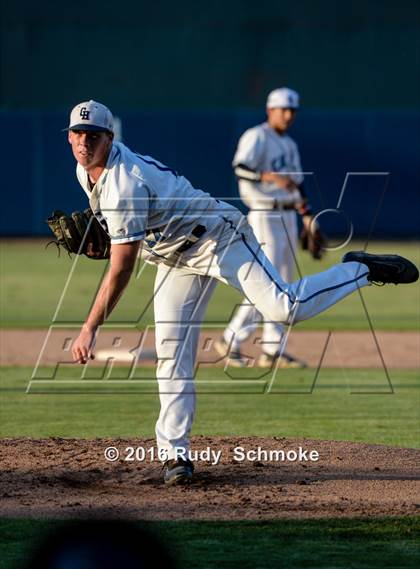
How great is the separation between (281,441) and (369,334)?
19.9 feet

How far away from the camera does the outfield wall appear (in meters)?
24.6

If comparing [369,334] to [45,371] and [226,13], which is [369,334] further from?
[226,13]

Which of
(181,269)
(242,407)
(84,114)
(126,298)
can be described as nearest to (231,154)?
(126,298)

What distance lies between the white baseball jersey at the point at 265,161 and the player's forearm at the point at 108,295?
542 centimetres

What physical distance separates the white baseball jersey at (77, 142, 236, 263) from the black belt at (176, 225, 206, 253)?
2cm

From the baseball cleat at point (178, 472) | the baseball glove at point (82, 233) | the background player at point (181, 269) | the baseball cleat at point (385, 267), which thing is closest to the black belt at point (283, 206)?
the baseball cleat at point (385, 267)

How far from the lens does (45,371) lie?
10391 millimetres

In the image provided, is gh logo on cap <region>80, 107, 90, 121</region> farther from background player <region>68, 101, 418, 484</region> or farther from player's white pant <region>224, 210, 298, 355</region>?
player's white pant <region>224, 210, 298, 355</region>

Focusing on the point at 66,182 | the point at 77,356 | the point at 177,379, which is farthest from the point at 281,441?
the point at 66,182

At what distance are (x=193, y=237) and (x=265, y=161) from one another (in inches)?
212

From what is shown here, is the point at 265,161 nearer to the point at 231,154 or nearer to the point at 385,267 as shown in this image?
the point at 385,267

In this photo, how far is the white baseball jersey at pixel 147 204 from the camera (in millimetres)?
5312

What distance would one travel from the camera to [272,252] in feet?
34.2

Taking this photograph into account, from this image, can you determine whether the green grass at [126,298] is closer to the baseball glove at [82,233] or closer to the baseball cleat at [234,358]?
the baseball cleat at [234,358]
